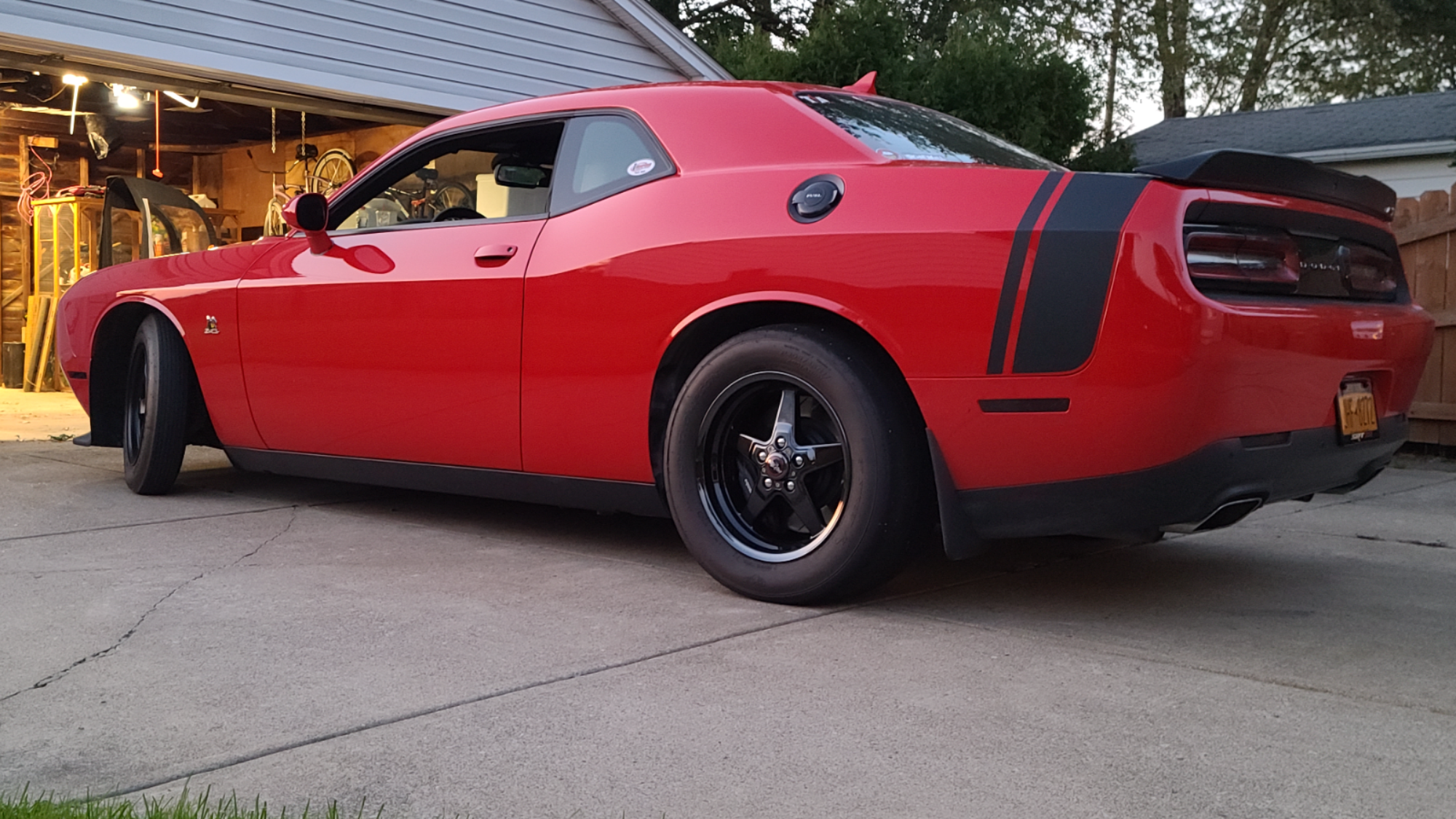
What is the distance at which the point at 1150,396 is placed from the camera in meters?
2.78

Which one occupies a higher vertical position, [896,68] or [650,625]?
[896,68]

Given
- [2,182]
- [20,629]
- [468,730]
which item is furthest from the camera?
[2,182]

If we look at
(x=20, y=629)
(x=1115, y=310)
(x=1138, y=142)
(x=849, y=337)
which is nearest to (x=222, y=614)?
(x=20, y=629)

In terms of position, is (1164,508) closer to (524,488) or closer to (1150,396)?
(1150,396)

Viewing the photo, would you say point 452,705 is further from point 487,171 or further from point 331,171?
point 331,171

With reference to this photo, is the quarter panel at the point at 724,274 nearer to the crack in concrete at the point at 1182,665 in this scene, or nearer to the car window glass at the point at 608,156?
the car window glass at the point at 608,156

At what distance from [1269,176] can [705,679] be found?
1.76 metres

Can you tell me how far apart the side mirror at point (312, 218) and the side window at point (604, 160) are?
3.43 feet

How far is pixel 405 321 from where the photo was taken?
414 centimetres

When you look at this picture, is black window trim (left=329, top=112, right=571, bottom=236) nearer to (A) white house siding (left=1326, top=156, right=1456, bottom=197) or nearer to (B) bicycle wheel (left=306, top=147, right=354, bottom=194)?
(B) bicycle wheel (left=306, top=147, right=354, bottom=194)

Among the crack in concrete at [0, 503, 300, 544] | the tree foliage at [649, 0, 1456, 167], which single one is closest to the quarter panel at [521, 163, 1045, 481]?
the crack in concrete at [0, 503, 300, 544]

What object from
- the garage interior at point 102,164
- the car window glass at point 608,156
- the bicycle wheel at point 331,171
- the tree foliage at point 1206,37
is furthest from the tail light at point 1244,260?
the tree foliage at point 1206,37

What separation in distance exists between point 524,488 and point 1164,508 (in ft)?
6.35

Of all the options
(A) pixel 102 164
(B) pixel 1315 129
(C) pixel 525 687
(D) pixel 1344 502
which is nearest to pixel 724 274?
(C) pixel 525 687
